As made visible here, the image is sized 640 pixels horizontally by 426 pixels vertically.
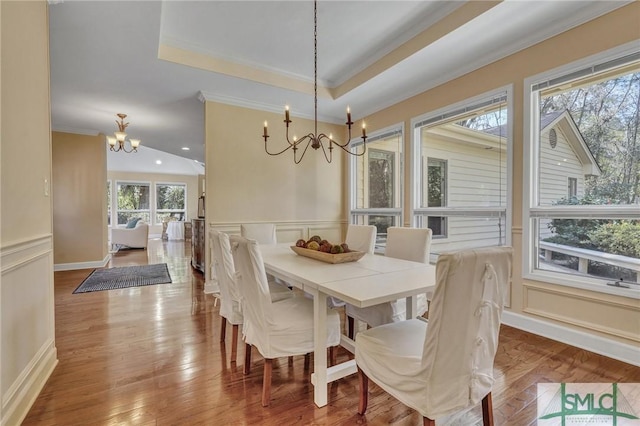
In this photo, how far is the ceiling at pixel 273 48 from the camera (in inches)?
93.2

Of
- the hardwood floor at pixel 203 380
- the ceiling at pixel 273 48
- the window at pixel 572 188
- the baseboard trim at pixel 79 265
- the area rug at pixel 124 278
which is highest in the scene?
the ceiling at pixel 273 48

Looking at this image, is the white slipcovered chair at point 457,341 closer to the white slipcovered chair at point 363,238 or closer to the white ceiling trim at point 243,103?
the white slipcovered chair at point 363,238

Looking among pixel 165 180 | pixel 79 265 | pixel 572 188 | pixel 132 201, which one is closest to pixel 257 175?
pixel 572 188

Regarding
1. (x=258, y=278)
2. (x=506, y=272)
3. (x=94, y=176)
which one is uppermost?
(x=94, y=176)

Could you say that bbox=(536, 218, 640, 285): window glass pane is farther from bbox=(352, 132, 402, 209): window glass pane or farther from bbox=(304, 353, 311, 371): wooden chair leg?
bbox=(304, 353, 311, 371): wooden chair leg

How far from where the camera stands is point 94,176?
219 inches

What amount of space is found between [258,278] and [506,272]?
1.18 metres

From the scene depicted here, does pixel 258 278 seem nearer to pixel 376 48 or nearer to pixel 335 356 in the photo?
pixel 335 356

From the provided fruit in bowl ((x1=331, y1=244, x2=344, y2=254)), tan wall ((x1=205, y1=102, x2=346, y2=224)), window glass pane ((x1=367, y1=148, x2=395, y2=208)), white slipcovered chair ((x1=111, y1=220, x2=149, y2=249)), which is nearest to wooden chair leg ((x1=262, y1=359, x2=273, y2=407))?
fruit in bowl ((x1=331, y1=244, x2=344, y2=254))

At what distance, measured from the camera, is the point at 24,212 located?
1.68 metres

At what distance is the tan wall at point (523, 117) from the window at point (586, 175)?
7 centimetres

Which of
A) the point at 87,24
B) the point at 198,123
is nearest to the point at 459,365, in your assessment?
the point at 87,24

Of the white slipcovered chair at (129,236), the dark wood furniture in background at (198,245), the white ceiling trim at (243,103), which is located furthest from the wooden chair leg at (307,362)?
the white slipcovered chair at (129,236)

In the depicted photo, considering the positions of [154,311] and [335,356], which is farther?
[154,311]
